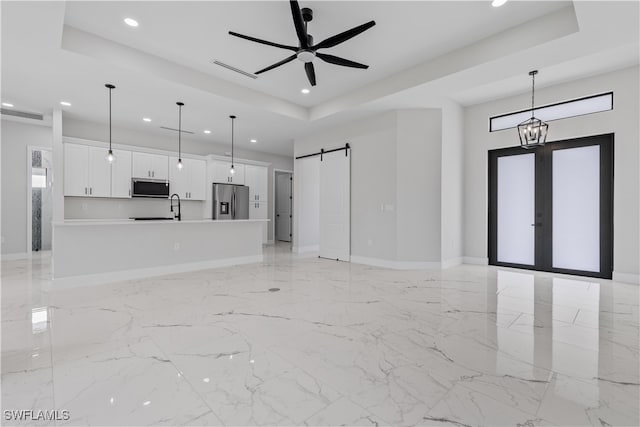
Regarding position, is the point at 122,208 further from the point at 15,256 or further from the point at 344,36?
the point at 344,36

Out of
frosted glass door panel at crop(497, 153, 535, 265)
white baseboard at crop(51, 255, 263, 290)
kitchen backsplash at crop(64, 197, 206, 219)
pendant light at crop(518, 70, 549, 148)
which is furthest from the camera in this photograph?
kitchen backsplash at crop(64, 197, 206, 219)

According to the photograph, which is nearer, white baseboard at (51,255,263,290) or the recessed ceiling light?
the recessed ceiling light

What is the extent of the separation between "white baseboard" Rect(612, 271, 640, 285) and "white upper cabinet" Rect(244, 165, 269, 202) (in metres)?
7.67

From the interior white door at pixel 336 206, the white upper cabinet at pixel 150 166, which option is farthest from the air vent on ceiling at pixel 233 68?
the white upper cabinet at pixel 150 166

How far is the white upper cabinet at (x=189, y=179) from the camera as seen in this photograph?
717 centimetres

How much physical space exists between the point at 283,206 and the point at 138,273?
582 centimetres

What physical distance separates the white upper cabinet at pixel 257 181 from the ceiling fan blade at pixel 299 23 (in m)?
5.79

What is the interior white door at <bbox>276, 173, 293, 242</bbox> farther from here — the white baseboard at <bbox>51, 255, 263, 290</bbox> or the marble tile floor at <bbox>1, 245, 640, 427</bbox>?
the marble tile floor at <bbox>1, 245, 640, 427</bbox>

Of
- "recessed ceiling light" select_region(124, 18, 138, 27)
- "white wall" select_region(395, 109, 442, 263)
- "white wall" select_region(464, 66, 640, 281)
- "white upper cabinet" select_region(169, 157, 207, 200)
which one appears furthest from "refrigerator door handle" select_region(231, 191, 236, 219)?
"white wall" select_region(464, 66, 640, 281)

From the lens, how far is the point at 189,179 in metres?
7.43

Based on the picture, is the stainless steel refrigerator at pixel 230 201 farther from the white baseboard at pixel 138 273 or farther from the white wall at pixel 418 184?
the white wall at pixel 418 184

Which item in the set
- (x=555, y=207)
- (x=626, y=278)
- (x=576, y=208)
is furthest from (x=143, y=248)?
(x=626, y=278)

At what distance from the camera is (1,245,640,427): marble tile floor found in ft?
5.25

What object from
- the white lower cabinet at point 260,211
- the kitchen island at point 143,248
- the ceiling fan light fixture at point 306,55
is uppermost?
the ceiling fan light fixture at point 306,55
